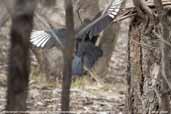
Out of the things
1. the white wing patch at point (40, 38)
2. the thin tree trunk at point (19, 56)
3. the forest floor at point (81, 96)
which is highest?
the white wing patch at point (40, 38)

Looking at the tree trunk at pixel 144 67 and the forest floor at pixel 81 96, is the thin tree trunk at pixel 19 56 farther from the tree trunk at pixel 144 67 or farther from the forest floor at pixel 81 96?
the forest floor at pixel 81 96

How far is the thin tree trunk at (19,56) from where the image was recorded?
644 mm

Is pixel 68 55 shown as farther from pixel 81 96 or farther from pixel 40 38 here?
pixel 81 96

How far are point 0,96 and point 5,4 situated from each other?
2.33m

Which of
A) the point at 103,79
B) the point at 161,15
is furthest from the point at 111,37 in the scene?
the point at 161,15

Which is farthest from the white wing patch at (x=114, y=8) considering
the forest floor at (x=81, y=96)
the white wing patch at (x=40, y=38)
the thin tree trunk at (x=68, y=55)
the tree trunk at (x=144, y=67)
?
the forest floor at (x=81, y=96)

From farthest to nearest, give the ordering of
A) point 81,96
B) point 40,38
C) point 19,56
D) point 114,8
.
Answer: point 81,96 → point 40,38 → point 114,8 → point 19,56

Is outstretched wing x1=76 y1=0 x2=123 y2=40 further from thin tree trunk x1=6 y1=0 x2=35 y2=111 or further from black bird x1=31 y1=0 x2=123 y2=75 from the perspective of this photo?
thin tree trunk x1=6 y1=0 x2=35 y2=111

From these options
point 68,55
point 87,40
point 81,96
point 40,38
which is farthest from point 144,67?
point 81,96

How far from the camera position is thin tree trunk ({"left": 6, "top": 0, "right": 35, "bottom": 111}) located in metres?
0.64

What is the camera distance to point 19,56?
647mm

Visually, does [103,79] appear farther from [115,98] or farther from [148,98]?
[148,98]

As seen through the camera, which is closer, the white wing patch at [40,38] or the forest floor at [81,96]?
the white wing patch at [40,38]

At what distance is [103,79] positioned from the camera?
15.3ft
